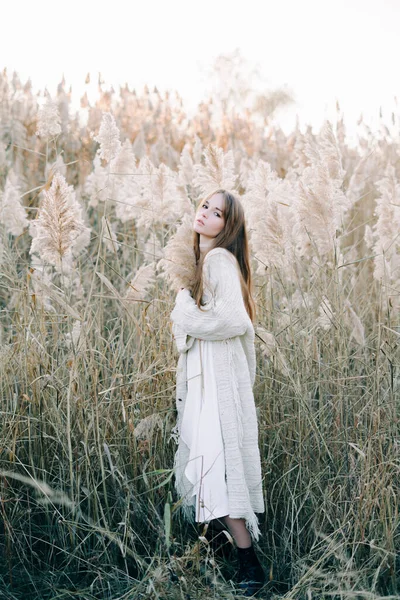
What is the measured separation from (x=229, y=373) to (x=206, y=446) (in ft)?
1.05

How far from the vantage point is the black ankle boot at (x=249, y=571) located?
268 centimetres

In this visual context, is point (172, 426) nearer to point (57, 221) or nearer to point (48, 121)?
point (57, 221)

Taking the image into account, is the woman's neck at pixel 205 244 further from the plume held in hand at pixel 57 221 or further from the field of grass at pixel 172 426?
the plume held in hand at pixel 57 221

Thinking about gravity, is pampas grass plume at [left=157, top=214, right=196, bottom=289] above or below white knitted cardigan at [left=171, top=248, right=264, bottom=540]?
above

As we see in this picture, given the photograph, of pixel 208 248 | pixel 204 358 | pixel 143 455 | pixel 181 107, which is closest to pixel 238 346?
pixel 204 358

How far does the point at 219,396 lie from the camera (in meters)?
2.79

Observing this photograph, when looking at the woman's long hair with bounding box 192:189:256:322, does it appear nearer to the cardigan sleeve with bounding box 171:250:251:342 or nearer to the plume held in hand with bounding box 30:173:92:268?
the cardigan sleeve with bounding box 171:250:251:342

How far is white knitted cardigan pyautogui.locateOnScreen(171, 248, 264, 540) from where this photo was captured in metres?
2.75

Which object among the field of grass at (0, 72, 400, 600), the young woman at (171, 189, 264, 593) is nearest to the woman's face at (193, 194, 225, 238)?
the young woman at (171, 189, 264, 593)

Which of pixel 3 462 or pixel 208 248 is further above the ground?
pixel 208 248

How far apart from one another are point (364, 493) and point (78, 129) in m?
5.64

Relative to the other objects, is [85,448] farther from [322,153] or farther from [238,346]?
[322,153]

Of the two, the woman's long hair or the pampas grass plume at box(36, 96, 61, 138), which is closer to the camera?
the woman's long hair

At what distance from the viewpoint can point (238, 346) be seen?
9.48 feet
